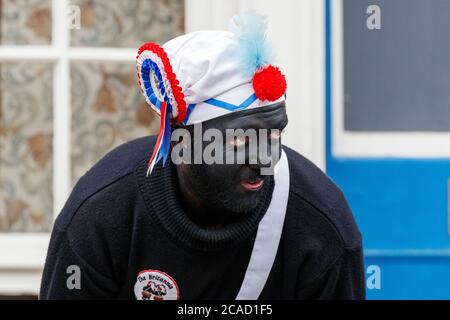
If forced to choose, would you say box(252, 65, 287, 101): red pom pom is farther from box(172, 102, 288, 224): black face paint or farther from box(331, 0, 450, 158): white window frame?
box(331, 0, 450, 158): white window frame

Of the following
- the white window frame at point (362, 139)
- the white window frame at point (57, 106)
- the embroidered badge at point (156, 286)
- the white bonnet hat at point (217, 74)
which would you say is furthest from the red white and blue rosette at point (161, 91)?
the white window frame at point (362, 139)

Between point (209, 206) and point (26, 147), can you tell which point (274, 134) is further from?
point (26, 147)

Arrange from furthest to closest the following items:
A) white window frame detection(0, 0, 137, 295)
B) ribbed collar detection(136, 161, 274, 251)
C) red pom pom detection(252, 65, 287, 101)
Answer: white window frame detection(0, 0, 137, 295)
ribbed collar detection(136, 161, 274, 251)
red pom pom detection(252, 65, 287, 101)

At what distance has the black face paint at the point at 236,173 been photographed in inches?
87.3

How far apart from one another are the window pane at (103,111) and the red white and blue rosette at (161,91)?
1051 mm


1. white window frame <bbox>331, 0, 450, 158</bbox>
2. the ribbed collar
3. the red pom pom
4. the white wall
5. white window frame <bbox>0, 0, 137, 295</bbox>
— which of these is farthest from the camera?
white window frame <bbox>331, 0, 450, 158</bbox>

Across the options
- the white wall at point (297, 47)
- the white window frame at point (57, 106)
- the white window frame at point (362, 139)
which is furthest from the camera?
the white window frame at point (362, 139)

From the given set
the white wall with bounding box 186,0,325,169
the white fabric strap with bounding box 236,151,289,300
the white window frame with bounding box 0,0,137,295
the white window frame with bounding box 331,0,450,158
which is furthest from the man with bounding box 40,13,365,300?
the white window frame with bounding box 331,0,450,158

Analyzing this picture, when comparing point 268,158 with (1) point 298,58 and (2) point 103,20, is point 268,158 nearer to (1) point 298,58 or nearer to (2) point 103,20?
(1) point 298,58

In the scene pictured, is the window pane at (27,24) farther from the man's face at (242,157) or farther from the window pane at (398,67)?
the man's face at (242,157)

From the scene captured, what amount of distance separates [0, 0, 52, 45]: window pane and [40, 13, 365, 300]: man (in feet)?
3.52

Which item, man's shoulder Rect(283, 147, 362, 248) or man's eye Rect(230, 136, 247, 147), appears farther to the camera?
man's shoulder Rect(283, 147, 362, 248)

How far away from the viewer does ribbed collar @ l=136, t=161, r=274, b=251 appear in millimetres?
2322

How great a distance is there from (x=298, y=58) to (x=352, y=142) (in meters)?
0.42
